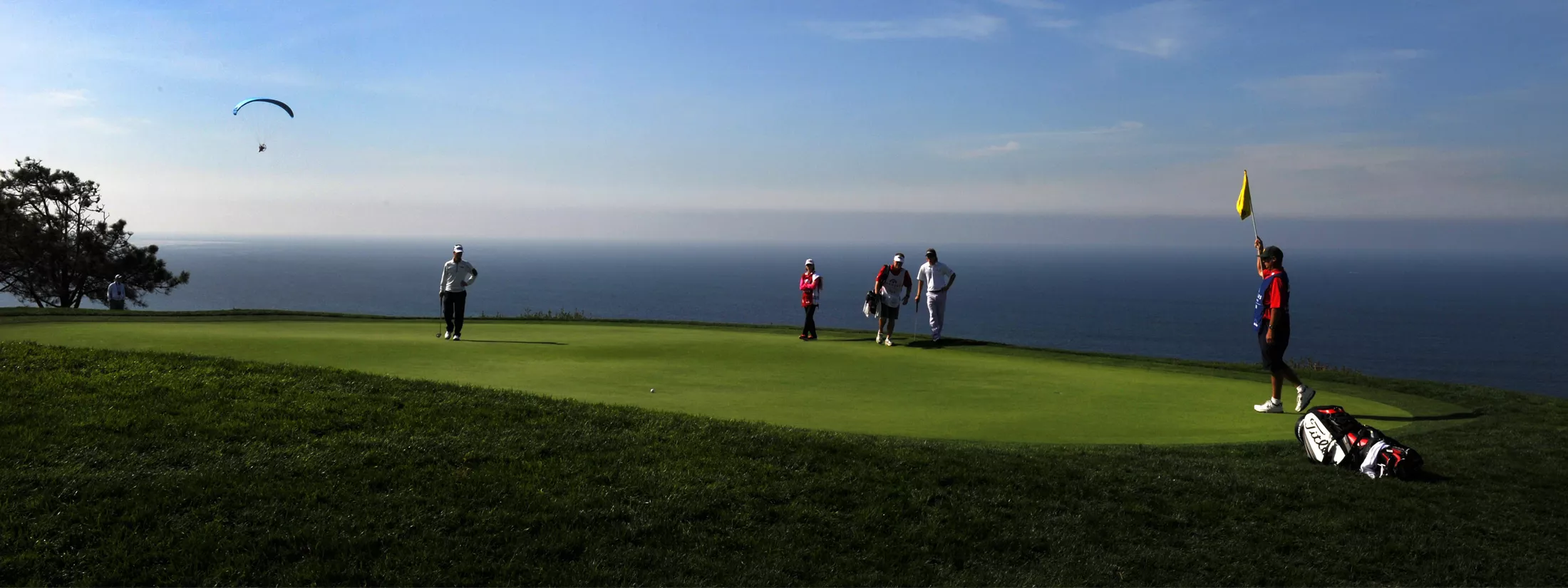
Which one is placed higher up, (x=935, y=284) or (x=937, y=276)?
(x=937, y=276)

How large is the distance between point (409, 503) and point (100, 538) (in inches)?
62.6

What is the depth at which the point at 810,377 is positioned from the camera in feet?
41.9

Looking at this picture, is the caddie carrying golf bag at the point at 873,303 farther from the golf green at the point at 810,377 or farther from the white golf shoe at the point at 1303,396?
the white golf shoe at the point at 1303,396

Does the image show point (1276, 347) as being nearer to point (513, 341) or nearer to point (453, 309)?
point (513, 341)

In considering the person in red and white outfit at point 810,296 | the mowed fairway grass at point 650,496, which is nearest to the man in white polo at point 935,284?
the person in red and white outfit at point 810,296

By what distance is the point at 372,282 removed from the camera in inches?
7013

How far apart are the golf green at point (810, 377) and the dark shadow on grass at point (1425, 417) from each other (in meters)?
0.12

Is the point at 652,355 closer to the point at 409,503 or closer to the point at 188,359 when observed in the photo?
the point at 188,359

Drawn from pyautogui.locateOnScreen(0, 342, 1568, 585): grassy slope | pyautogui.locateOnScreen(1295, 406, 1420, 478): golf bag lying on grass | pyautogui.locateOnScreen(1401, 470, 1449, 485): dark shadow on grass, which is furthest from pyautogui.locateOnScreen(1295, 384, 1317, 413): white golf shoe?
pyautogui.locateOnScreen(1401, 470, 1449, 485): dark shadow on grass

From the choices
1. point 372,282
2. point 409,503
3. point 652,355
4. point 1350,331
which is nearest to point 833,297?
point 1350,331

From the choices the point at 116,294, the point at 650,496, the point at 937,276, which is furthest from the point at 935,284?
the point at 116,294

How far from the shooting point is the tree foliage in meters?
45.0

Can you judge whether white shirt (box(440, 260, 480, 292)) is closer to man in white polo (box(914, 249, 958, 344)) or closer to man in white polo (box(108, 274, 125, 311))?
man in white polo (box(914, 249, 958, 344))

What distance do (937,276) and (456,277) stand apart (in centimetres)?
916
